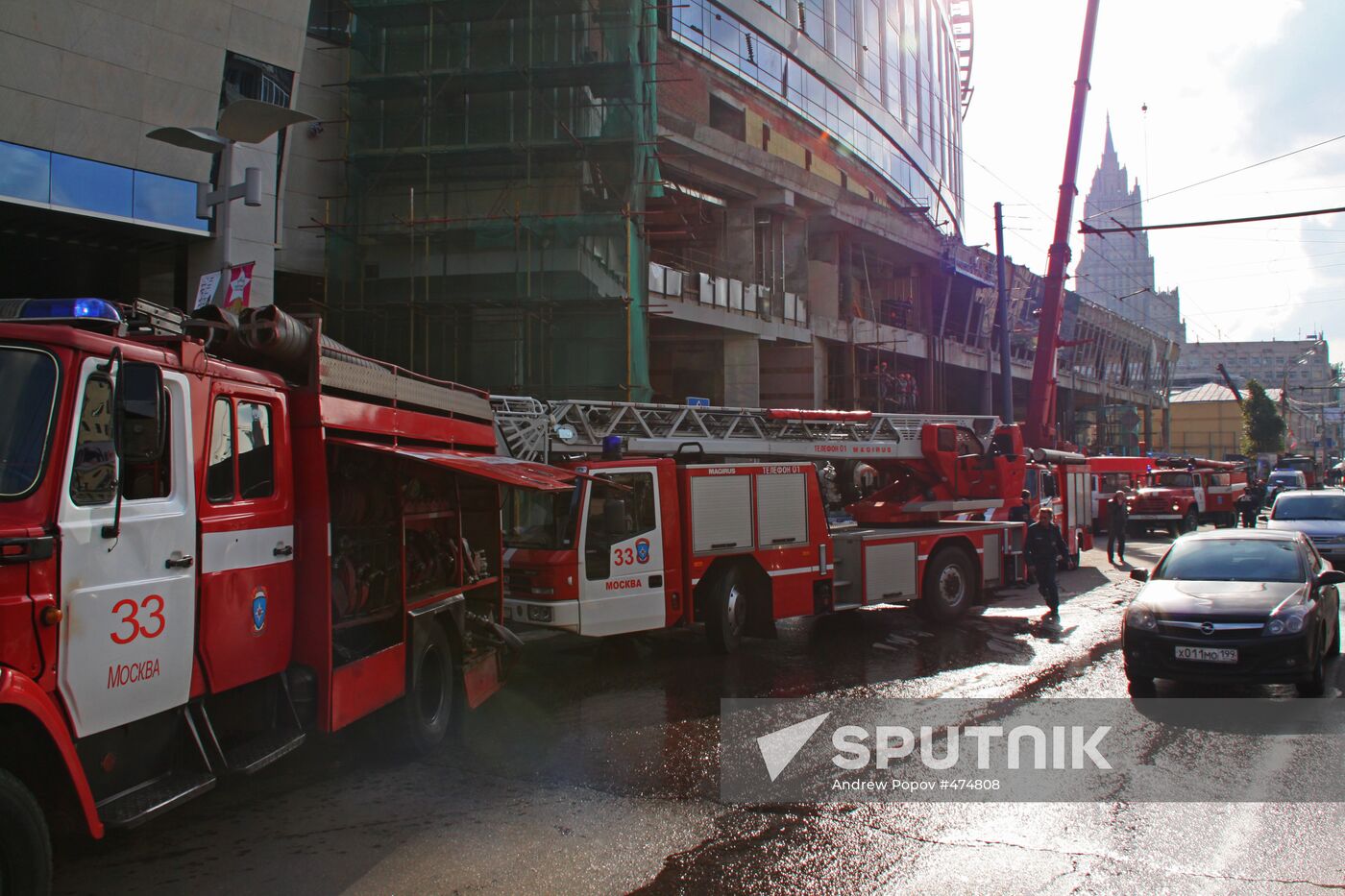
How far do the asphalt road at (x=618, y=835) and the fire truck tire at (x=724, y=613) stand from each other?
2.68m

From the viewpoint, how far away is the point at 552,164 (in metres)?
24.6

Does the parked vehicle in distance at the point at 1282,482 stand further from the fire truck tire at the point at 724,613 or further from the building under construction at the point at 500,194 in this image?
the fire truck tire at the point at 724,613

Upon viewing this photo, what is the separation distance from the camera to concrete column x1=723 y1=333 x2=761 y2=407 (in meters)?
30.5

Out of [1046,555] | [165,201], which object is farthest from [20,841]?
[165,201]

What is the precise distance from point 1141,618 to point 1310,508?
14.1 metres

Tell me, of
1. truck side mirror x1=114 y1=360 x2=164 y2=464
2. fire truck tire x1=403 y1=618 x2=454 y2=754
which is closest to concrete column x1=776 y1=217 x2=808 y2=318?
fire truck tire x1=403 y1=618 x2=454 y2=754

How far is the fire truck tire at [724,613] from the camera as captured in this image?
1070 centimetres

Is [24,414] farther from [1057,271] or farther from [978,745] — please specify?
[1057,271]

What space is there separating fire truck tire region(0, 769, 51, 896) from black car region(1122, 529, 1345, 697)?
7.91 m

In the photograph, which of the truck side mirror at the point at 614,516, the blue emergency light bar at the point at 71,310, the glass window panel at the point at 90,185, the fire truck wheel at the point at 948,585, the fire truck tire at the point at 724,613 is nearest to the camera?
the blue emergency light bar at the point at 71,310

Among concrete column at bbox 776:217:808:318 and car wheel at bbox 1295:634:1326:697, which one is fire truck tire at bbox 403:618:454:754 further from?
concrete column at bbox 776:217:808:318

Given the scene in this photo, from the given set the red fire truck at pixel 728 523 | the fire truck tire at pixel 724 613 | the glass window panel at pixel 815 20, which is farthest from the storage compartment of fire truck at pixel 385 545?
the glass window panel at pixel 815 20

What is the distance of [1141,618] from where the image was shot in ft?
27.4

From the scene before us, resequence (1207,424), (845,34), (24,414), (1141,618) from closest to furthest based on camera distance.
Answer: (24,414) < (1141,618) < (845,34) < (1207,424)
